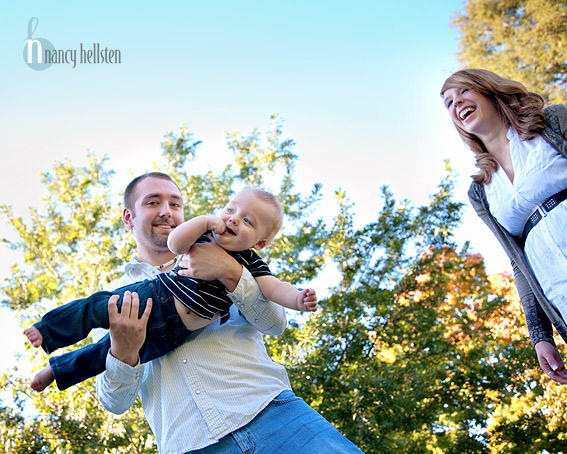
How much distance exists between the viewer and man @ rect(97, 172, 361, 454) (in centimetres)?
159

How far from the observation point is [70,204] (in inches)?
249

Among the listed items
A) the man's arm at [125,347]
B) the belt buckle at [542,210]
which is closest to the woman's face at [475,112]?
the belt buckle at [542,210]

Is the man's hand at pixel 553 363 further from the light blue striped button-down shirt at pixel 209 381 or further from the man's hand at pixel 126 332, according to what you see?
the man's hand at pixel 126 332

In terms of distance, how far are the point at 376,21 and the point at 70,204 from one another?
6.65 m

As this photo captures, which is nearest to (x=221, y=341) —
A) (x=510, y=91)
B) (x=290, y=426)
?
(x=290, y=426)

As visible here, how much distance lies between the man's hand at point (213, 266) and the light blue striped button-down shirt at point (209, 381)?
3 cm

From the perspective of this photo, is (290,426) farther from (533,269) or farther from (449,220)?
(449,220)

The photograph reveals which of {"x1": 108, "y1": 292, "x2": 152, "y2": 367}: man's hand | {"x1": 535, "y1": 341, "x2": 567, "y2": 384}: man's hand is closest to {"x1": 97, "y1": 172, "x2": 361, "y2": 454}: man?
{"x1": 108, "y1": 292, "x2": 152, "y2": 367}: man's hand

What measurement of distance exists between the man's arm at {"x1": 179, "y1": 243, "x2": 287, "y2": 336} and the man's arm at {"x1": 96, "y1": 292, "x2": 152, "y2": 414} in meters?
0.20

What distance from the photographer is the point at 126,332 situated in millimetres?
1664

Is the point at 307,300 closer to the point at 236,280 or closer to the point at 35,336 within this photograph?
the point at 236,280

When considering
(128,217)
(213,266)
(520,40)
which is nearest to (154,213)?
(128,217)

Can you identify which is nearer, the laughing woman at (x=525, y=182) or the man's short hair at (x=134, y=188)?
the laughing woman at (x=525, y=182)

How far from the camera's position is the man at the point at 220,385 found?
62.5 inches
